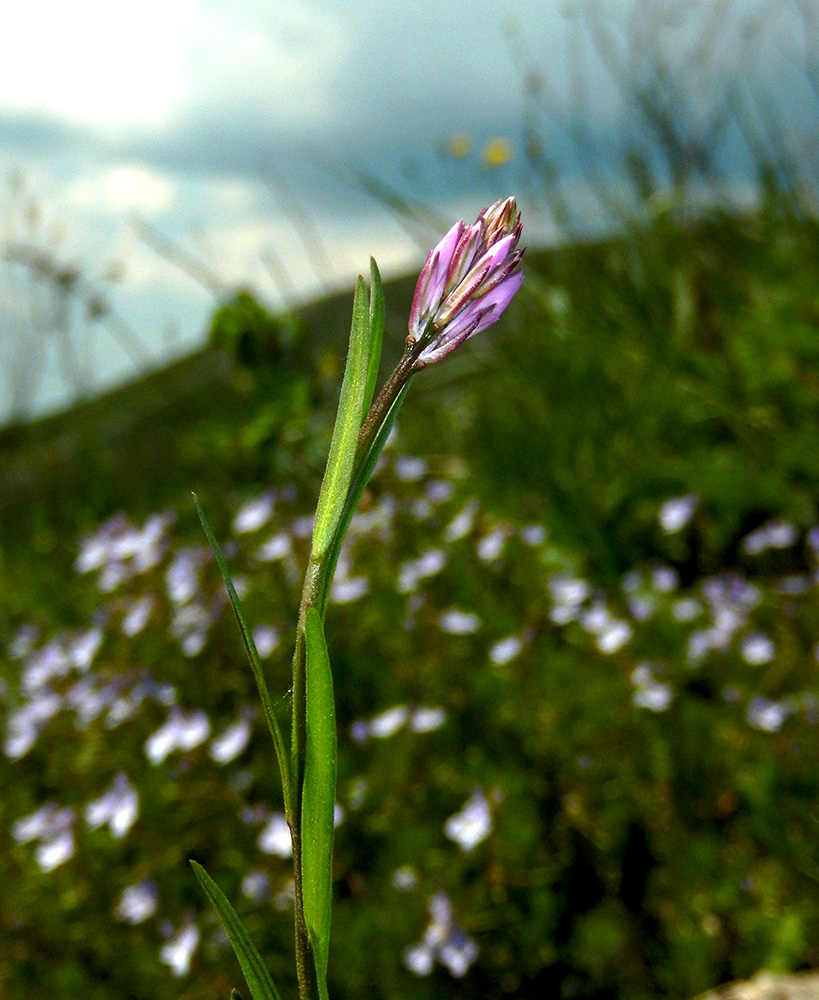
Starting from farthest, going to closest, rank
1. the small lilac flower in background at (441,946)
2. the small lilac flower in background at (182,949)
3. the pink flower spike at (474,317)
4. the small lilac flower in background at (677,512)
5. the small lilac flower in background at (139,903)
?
the small lilac flower in background at (677,512) < the small lilac flower in background at (139,903) < the small lilac flower in background at (182,949) < the small lilac flower in background at (441,946) < the pink flower spike at (474,317)

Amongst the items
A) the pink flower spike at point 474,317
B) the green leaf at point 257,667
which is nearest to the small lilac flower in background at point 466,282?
the pink flower spike at point 474,317

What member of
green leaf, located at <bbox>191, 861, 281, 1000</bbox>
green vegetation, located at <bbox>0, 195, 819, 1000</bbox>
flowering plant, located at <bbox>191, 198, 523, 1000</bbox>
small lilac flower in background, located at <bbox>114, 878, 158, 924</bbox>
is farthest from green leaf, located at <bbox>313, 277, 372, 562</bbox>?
small lilac flower in background, located at <bbox>114, 878, 158, 924</bbox>

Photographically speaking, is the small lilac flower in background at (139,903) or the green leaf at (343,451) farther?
the small lilac flower in background at (139,903)

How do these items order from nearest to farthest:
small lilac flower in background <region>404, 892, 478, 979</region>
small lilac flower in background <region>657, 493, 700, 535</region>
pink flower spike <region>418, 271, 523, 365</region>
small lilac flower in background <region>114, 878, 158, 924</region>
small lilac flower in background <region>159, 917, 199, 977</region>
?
pink flower spike <region>418, 271, 523, 365</region>
small lilac flower in background <region>404, 892, 478, 979</region>
small lilac flower in background <region>159, 917, 199, 977</region>
small lilac flower in background <region>114, 878, 158, 924</region>
small lilac flower in background <region>657, 493, 700, 535</region>

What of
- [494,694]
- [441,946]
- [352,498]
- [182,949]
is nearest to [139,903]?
[182,949]

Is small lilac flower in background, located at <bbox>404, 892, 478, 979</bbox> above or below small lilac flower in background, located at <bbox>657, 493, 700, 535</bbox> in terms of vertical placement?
above

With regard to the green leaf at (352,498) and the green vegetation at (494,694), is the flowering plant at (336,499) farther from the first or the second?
the green vegetation at (494,694)

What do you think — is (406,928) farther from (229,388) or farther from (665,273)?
(229,388)

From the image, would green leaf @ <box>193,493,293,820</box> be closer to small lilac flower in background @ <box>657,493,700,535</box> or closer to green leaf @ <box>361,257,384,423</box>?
green leaf @ <box>361,257,384,423</box>
